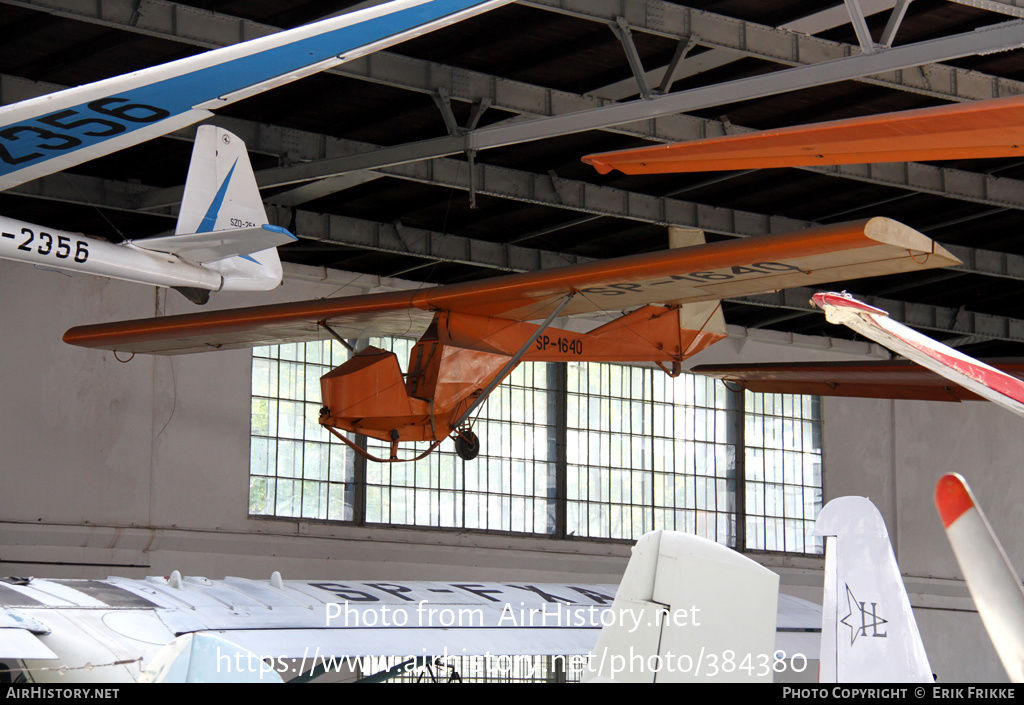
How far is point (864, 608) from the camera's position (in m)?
4.48

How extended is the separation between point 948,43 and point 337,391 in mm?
5710

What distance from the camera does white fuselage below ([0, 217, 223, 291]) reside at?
7.24 meters

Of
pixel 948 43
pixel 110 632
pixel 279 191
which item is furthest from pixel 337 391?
pixel 948 43

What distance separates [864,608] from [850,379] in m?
8.33

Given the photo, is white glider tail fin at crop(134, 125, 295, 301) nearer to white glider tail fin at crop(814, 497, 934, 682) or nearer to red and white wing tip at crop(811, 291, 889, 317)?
white glider tail fin at crop(814, 497, 934, 682)

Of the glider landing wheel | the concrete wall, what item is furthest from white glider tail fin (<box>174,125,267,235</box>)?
the concrete wall

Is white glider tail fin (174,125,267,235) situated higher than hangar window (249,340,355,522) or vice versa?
white glider tail fin (174,125,267,235)

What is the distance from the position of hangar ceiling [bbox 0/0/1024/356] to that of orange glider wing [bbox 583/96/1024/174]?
1.57m

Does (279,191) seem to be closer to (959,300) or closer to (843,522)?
(843,522)

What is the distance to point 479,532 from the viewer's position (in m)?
14.4

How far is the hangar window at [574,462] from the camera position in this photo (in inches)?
529

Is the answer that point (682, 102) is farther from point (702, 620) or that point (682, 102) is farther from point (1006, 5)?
point (702, 620)

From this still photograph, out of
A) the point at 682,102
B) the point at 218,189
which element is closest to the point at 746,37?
the point at 682,102

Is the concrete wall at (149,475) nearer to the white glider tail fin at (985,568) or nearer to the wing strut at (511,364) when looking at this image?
the wing strut at (511,364)
